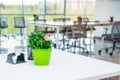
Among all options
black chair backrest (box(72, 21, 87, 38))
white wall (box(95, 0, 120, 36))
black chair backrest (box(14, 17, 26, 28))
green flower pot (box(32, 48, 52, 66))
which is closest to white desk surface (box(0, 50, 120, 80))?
green flower pot (box(32, 48, 52, 66))

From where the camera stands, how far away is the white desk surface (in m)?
1.31

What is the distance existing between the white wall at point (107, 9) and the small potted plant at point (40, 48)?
6.89 meters

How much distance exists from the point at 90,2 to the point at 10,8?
364cm

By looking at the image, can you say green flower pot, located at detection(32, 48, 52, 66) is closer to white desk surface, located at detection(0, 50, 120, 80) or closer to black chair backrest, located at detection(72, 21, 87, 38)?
white desk surface, located at detection(0, 50, 120, 80)

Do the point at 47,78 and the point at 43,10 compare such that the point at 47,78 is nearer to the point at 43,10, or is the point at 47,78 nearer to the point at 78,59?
the point at 78,59

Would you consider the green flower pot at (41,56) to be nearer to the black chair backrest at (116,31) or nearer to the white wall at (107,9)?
the black chair backrest at (116,31)

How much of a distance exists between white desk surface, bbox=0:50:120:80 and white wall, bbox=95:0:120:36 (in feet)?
22.1

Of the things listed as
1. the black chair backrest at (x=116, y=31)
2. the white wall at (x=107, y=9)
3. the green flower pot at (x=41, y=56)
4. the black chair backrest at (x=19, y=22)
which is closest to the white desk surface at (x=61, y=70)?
the green flower pot at (x=41, y=56)

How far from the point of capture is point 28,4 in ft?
29.2

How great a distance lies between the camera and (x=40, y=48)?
5.08ft

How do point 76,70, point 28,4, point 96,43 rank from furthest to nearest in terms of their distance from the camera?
point 28,4, point 96,43, point 76,70

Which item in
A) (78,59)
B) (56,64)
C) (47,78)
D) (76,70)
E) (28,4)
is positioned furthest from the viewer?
(28,4)

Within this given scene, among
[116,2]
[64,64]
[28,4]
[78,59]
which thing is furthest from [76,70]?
[28,4]

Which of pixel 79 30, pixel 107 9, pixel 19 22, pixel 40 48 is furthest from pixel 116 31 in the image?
pixel 40 48
